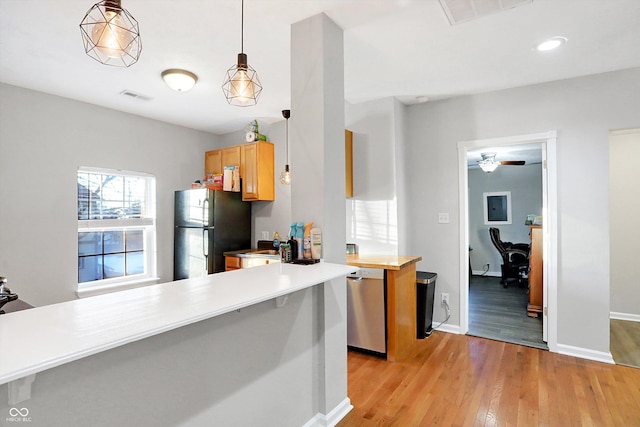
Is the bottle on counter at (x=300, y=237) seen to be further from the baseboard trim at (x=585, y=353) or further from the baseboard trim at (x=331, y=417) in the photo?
the baseboard trim at (x=585, y=353)

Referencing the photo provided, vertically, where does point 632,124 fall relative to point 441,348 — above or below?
above

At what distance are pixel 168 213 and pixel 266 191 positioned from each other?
1.31 m

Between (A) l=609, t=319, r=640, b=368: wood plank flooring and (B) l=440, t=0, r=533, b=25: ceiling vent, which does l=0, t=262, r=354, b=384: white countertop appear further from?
(A) l=609, t=319, r=640, b=368: wood plank flooring

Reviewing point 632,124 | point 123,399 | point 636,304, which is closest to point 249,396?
point 123,399

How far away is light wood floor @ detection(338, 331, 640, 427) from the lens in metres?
2.06

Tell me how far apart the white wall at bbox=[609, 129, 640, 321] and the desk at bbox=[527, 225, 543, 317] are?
0.77 meters

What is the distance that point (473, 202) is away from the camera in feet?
23.2

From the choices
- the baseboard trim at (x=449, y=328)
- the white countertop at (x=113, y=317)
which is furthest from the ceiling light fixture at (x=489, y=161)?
the white countertop at (x=113, y=317)

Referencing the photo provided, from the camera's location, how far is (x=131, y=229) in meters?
3.99

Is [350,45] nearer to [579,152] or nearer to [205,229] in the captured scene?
[579,152]

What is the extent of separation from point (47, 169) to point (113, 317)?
3.08m

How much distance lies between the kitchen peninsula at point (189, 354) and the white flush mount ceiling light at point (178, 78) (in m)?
1.90

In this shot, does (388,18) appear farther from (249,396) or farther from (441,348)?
(441,348)

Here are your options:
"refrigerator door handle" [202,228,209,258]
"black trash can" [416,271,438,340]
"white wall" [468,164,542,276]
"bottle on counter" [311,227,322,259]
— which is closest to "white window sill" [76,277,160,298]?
"refrigerator door handle" [202,228,209,258]
